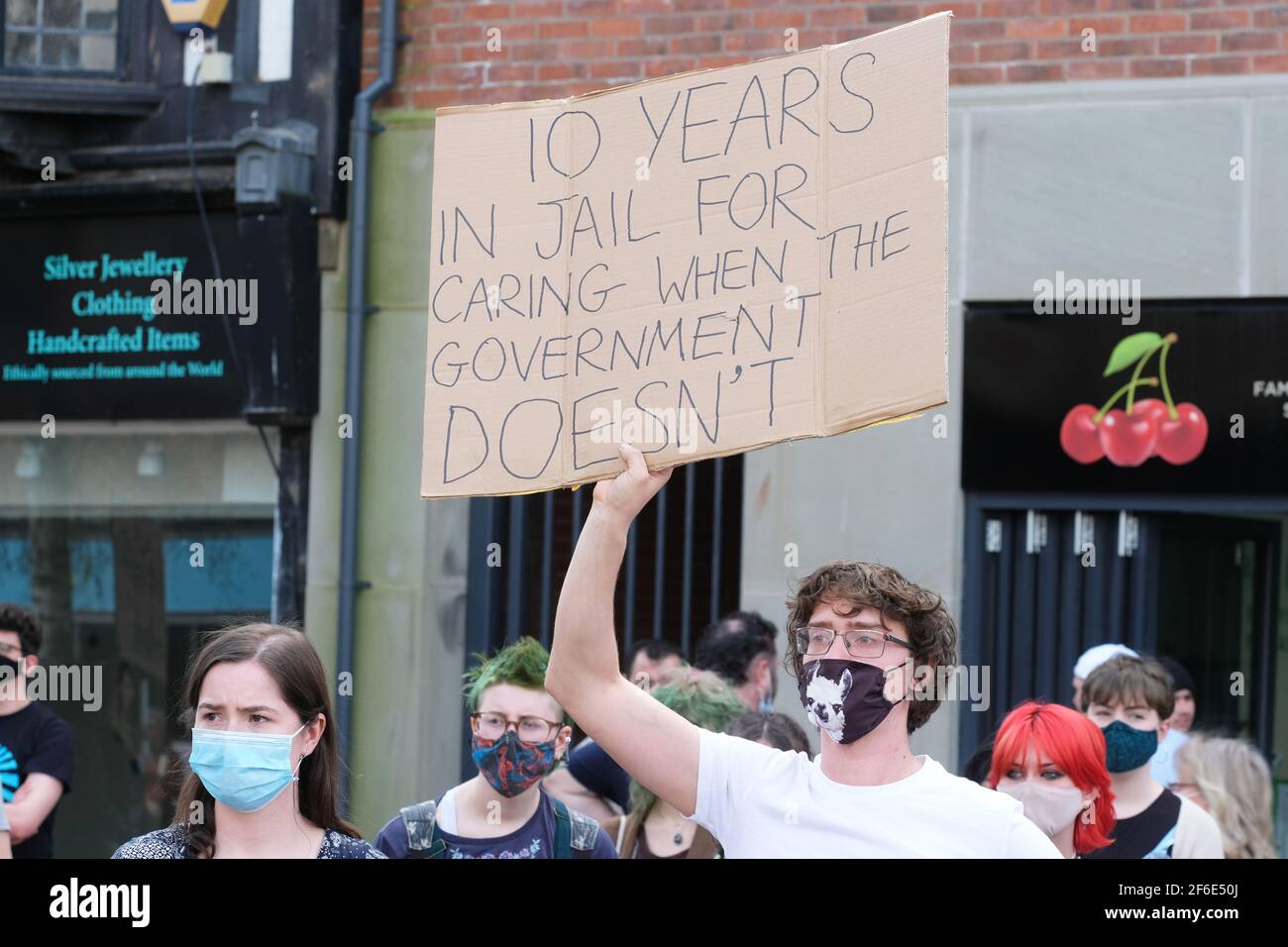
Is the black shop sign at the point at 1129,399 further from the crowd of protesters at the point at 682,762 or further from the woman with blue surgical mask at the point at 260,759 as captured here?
the woman with blue surgical mask at the point at 260,759

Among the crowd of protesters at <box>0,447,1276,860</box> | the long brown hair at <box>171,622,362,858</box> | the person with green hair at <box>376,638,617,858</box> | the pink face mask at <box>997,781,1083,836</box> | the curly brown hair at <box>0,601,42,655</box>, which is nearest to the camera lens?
the crowd of protesters at <box>0,447,1276,860</box>

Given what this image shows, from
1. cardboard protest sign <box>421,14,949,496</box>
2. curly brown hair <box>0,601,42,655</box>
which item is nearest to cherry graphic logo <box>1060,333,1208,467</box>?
curly brown hair <box>0,601,42,655</box>

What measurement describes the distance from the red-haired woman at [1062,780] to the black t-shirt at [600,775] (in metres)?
1.99

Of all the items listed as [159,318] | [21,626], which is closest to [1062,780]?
[21,626]

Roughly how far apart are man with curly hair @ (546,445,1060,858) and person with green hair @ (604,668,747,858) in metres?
1.51

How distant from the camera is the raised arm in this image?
3271 millimetres

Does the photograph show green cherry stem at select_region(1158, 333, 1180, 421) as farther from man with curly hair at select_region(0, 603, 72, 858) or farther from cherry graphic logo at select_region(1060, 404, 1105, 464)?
man with curly hair at select_region(0, 603, 72, 858)

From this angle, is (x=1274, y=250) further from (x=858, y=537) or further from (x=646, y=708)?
(x=646, y=708)

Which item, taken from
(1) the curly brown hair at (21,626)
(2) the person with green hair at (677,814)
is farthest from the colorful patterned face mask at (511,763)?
(1) the curly brown hair at (21,626)

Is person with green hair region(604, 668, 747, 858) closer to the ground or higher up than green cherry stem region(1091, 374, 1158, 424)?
closer to the ground

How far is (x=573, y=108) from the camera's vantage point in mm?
3701

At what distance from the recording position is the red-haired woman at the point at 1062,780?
14.0ft

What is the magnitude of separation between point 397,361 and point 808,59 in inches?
228

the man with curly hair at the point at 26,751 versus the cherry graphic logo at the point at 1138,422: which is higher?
the cherry graphic logo at the point at 1138,422
